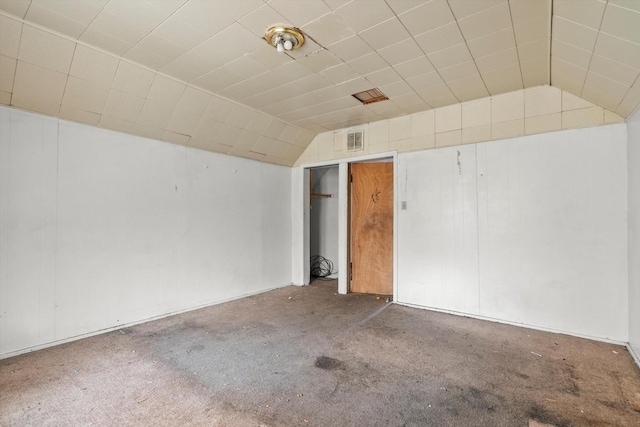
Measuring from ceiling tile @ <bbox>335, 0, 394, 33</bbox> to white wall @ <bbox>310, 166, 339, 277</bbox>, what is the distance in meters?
3.96

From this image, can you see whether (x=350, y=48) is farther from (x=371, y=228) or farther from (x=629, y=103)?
(x=371, y=228)

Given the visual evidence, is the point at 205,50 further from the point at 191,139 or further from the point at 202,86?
the point at 191,139

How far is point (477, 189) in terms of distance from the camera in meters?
3.53

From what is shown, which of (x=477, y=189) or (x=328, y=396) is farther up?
(x=477, y=189)

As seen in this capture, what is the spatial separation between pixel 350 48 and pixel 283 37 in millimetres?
575

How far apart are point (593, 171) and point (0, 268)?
17.8 ft

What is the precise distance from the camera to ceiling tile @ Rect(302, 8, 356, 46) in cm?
211

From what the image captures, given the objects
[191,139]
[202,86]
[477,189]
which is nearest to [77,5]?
[202,86]

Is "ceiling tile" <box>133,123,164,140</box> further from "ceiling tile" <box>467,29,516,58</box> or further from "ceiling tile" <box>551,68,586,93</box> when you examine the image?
"ceiling tile" <box>551,68,586,93</box>

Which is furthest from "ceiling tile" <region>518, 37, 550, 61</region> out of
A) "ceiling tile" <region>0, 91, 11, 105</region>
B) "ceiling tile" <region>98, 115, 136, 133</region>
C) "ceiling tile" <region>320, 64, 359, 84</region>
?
"ceiling tile" <region>0, 91, 11, 105</region>

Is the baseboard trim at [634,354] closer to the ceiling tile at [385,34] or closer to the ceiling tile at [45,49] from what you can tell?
the ceiling tile at [385,34]

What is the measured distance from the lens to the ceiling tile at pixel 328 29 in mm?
2105

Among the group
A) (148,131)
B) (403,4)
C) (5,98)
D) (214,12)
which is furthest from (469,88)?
(5,98)

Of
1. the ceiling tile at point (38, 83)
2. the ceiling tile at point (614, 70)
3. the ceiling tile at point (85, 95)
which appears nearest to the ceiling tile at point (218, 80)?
the ceiling tile at point (85, 95)
